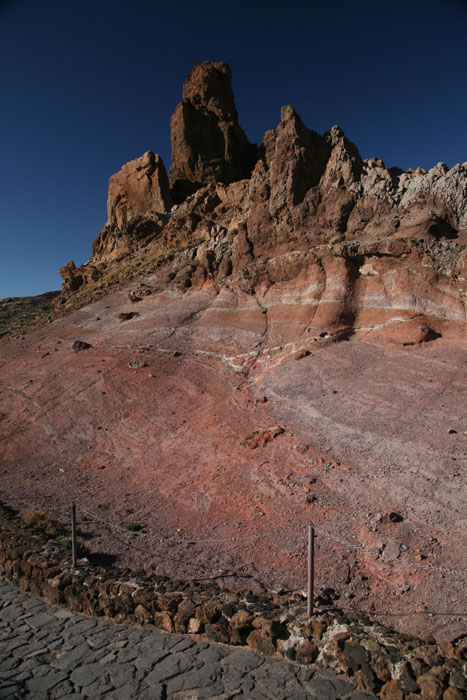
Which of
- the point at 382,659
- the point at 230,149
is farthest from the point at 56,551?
the point at 230,149

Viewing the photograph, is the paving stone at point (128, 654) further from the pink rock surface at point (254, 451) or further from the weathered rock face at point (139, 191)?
the weathered rock face at point (139, 191)

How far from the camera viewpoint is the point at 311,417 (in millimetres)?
13000

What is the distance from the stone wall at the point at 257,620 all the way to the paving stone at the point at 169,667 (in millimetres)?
580

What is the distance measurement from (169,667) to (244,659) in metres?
0.91

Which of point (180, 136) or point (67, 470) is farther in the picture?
point (180, 136)

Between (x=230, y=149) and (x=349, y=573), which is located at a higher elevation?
(x=230, y=149)

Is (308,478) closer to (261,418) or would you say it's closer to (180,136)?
(261,418)

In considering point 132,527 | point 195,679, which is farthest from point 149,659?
point 132,527

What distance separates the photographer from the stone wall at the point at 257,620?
13.7ft

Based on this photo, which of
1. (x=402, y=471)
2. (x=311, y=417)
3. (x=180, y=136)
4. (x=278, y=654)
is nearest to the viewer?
(x=278, y=654)

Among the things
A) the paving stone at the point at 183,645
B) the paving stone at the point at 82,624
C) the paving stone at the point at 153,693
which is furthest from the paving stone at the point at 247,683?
the paving stone at the point at 82,624

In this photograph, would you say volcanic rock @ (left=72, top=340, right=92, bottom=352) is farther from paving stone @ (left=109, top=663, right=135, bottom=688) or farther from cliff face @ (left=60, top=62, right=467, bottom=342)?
paving stone @ (left=109, top=663, right=135, bottom=688)

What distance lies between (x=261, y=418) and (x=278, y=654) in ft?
29.3

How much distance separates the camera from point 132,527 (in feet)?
32.5
